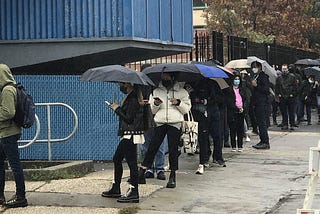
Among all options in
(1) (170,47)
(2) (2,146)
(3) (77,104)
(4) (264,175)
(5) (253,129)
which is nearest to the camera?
(2) (2,146)

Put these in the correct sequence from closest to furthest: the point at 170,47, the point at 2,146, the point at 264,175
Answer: the point at 2,146
the point at 264,175
the point at 170,47

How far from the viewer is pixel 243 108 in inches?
539

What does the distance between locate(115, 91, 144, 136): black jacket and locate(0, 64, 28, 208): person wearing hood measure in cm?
132

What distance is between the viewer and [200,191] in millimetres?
9172

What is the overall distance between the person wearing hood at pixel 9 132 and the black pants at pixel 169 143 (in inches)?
81.2

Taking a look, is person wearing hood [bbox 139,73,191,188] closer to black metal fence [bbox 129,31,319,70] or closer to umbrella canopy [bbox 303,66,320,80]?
black metal fence [bbox 129,31,319,70]

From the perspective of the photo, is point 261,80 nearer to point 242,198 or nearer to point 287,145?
point 287,145

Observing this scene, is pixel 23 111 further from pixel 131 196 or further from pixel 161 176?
pixel 161 176

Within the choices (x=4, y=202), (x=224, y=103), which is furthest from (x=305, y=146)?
(x=4, y=202)

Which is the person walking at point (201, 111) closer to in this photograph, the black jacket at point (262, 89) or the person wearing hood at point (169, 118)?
the person wearing hood at point (169, 118)

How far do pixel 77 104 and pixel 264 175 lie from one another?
3.69 m

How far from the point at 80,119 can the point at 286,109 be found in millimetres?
8458

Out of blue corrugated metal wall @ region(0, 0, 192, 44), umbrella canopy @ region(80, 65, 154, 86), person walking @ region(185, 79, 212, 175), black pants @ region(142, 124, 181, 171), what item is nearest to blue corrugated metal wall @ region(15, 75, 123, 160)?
blue corrugated metal wall @ region(0, 0, 192, 44)

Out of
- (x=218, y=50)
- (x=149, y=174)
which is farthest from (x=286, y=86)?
(x=149, y=174)
